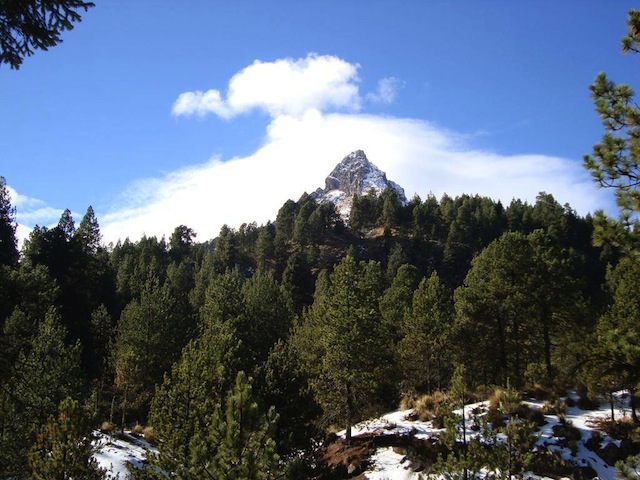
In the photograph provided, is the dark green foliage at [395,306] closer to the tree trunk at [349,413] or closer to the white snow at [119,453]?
the tree trunk at [349,413]

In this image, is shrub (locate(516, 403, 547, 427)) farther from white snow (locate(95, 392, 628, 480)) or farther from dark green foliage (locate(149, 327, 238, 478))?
dark green foliage (locate(149, 327, 238, 478))

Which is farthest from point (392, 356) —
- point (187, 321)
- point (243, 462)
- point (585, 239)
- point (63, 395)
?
point (585, 239)

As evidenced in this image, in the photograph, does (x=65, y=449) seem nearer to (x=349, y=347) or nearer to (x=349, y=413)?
(x=349, y=413)

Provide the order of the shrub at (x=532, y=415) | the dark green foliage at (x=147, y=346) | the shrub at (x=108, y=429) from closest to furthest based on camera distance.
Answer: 1. the shrub at (x=532, y=415)
2. the shrub at (x=108, y=429)
3. the dark green foliage at (x=147, y=346)

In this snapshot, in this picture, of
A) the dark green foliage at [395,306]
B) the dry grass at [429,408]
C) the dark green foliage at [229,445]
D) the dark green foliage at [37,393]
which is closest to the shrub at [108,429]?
the dark green foliage at [37,393]

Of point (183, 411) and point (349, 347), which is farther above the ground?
point (349, 347)

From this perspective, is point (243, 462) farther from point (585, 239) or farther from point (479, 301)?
point (585, 239)

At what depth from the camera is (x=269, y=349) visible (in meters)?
36.7

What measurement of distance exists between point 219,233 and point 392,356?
8470cm

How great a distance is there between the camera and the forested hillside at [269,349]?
1222cm

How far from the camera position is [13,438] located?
17.8 meters

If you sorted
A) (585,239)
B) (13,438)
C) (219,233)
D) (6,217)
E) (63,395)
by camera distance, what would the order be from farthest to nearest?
(219,233) → (585,239) → (6,217) → (63,395) → (13,438)

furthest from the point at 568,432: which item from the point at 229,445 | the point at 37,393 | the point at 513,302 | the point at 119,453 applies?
the point at 37,393

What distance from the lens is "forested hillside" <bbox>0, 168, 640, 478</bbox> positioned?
12220 millimetres
